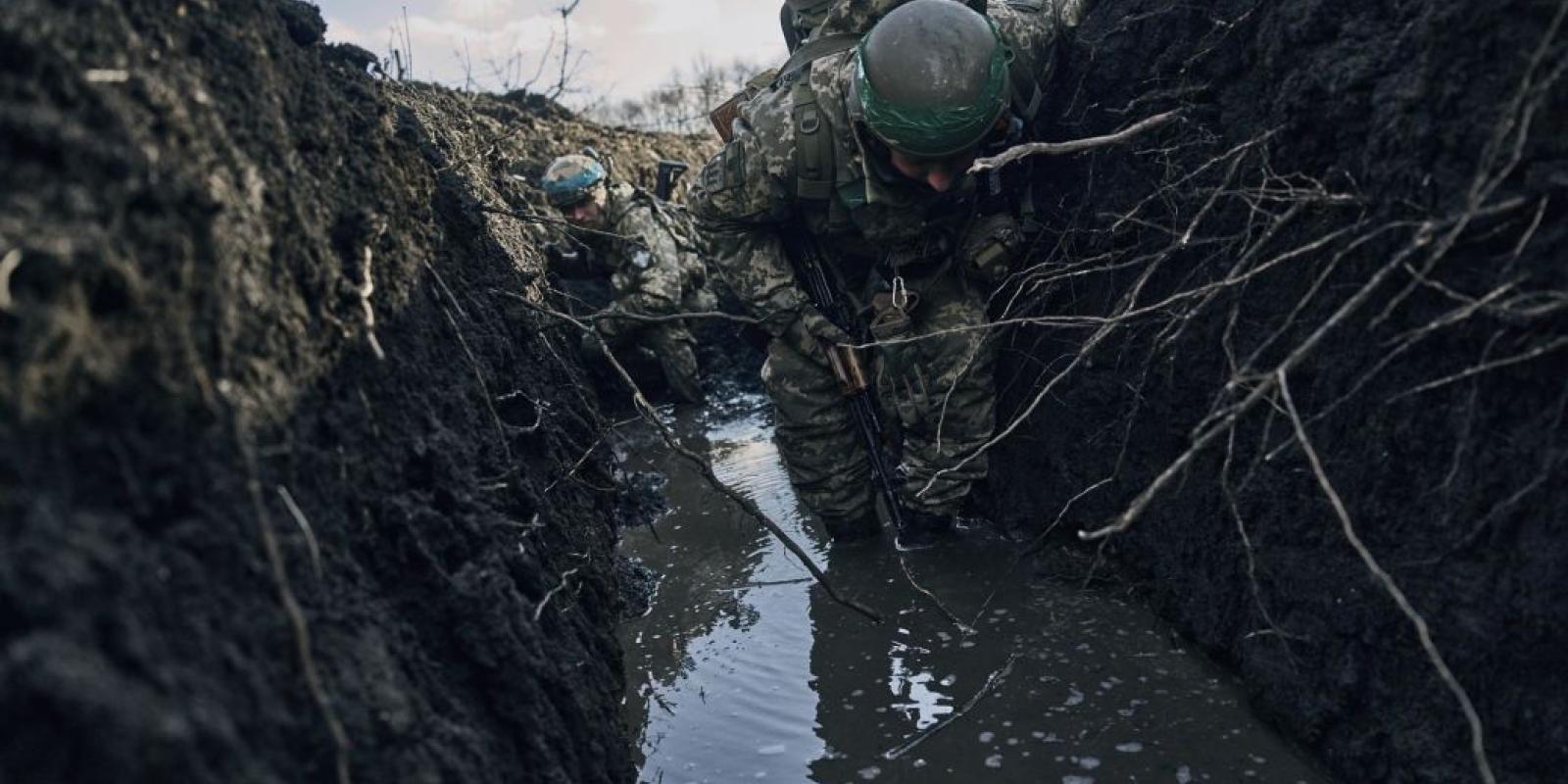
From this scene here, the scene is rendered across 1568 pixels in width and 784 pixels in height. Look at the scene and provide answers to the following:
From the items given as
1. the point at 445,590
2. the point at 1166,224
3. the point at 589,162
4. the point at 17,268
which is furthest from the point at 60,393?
the point at 589,162

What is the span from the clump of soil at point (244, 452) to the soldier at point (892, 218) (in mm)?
1448

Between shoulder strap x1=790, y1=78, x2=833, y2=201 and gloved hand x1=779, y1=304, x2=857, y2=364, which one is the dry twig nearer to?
gloved hand x1=779, y1=304, x2=857, y2=364

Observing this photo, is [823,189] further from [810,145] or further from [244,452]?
[244,452]

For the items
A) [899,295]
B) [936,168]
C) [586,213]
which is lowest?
[899,295]

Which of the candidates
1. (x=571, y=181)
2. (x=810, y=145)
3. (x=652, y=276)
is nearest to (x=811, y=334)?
(x=810, y=145)

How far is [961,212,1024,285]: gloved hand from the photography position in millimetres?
3771

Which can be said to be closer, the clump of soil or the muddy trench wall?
the clump of soil

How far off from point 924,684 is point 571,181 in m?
4.74

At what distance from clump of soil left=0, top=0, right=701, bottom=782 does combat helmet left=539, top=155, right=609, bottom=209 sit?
4.20 m

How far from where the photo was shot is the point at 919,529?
4363mm

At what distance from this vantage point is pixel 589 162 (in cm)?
726

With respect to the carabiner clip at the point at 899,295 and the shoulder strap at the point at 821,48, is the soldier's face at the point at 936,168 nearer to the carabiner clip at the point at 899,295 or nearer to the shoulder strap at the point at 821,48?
the carabiner clip at the point at 899,295

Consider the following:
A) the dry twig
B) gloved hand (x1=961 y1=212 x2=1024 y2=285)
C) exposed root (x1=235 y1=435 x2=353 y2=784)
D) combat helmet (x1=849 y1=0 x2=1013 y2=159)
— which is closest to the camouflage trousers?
gloved hand (x1=961 y1=212 x2=1024 y2=285)

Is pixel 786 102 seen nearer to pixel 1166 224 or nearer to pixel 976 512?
pixel 1166 224
